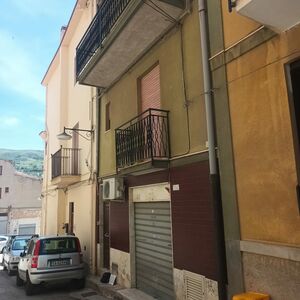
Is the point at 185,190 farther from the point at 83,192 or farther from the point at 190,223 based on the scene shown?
the point at 83,192

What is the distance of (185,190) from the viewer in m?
7.04

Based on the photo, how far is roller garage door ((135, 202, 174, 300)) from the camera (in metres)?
7.84

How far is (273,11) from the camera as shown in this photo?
4219mm

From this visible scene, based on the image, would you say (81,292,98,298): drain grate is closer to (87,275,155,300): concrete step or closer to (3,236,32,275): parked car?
(87,275,155,300): concrete step

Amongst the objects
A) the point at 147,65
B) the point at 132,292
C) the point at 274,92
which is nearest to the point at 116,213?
the point at 132,292

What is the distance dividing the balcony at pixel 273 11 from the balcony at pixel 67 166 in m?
11.0

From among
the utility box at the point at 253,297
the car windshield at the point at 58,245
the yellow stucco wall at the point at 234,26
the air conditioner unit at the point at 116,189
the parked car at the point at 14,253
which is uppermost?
the yellow stucco wall at the point at 234,26

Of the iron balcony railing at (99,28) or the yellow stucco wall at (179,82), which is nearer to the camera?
the yellow stucco wall at (179,82)

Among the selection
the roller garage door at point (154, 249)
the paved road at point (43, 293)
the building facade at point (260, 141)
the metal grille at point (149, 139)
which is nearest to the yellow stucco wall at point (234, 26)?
the building facade at point (260, 141)

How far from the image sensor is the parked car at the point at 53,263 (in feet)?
33.2

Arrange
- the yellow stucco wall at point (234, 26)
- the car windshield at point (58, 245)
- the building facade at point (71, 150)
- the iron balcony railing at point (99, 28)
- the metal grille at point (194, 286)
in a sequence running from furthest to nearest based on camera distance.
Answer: the building facade at point (71, 150)
the car windshield at point (58, 245)
the iron balcony railing at point (99, 28)
the metal grille at point (194, 286)
the yellow stucco wall at point (234, 26)

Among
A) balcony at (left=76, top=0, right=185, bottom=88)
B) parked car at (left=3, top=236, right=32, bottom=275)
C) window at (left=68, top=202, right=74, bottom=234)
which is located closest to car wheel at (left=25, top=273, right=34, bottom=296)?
parked car at (left=3, top=236, right=32, bottom=275)

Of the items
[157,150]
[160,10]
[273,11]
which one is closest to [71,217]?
[157,150]

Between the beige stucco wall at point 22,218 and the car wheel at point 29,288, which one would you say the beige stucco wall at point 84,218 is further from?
the beige stucco wall at point 22,218
